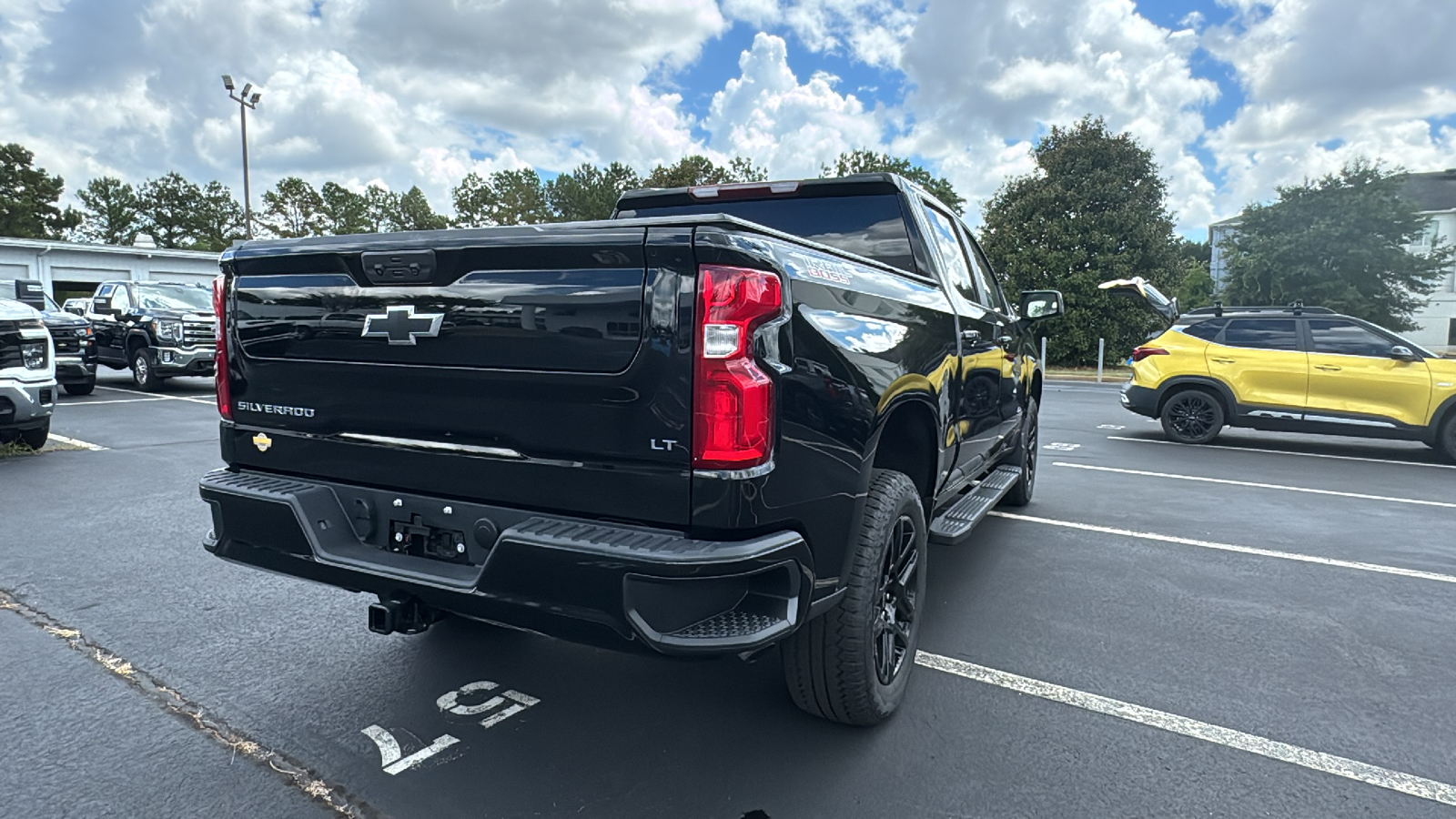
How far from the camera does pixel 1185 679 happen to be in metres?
3.32

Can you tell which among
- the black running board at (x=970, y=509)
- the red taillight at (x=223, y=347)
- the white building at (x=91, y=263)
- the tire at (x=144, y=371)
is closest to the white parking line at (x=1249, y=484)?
the black running board at (x=970, y=509)

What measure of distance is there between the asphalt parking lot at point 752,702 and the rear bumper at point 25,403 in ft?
8.88

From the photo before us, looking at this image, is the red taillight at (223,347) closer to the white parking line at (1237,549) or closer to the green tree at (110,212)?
the white parking line at (1237,549)

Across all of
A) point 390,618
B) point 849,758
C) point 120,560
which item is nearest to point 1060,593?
point 849,758

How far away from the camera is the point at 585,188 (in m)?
70.9

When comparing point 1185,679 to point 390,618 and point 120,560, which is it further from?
point 120,560

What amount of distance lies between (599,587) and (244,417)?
5.43 feet

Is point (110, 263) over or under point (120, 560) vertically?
over

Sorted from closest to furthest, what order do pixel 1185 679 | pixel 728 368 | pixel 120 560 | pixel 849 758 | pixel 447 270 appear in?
pixel 728 368, pixel 447 270, pixel 849 758, pixel 1185 679, pixel 120 560

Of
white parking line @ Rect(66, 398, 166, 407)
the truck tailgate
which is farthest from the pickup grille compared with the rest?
the truck tailgate

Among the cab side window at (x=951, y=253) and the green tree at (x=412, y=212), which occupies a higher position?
the green tree at (x=412, y=212)

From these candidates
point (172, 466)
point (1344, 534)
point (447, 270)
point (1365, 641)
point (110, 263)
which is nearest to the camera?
point (447, 270)

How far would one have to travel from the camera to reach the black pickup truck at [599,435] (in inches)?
83.1

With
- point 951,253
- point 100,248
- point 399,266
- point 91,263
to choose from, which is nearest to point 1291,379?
point 951,253
